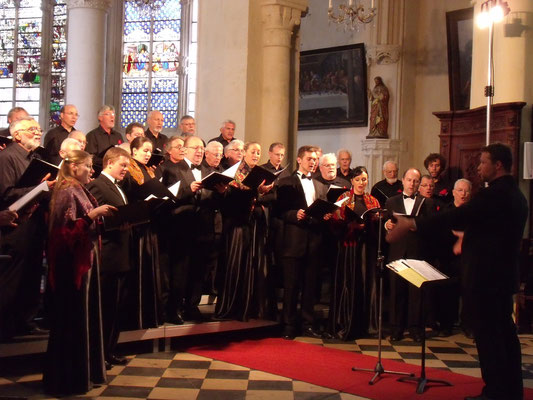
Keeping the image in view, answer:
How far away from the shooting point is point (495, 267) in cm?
512

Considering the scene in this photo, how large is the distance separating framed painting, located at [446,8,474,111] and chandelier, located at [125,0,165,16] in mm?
6719

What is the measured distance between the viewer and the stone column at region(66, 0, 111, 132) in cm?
1198

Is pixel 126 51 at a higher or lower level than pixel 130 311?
higher

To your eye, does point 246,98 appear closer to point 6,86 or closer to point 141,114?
point 141,114

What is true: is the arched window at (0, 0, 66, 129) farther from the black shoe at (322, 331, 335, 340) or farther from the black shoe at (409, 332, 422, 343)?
the black shoe at (409, 332, 422, 343)

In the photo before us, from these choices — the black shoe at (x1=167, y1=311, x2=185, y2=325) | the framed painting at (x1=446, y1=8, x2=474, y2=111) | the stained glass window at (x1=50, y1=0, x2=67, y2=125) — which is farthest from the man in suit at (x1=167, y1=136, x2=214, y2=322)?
the stained glass window at (x1=50, y1=0, x2=67, y2=125)

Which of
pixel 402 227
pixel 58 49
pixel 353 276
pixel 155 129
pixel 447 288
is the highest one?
pixel 58 49

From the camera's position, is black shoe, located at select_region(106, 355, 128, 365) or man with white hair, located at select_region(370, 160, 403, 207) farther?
man with white hair, located at select_region(370, 160, 403, 207)

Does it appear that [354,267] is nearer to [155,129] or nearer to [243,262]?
[243,262]

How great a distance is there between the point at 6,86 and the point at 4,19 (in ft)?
5.54

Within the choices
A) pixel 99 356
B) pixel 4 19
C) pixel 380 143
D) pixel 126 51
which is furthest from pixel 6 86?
pixel 99 356

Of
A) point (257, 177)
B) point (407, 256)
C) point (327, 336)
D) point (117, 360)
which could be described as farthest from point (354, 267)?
point (117, 360)

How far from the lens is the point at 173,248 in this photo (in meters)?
6.83

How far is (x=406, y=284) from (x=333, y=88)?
9.93m
